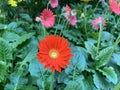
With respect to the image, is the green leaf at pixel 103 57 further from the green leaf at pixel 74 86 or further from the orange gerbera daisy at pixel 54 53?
the orange gerbera daisy at pixel 54 53

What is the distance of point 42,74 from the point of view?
2.45 meters

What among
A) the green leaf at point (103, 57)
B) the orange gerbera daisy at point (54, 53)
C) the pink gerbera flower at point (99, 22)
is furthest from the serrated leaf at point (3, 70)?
the pink gerbera flower at point (99, 22)

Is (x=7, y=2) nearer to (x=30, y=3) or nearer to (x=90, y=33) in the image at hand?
(x=30, y=3)

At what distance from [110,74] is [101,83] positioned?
0.31ft

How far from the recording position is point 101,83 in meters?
2.61

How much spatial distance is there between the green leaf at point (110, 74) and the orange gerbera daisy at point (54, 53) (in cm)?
75

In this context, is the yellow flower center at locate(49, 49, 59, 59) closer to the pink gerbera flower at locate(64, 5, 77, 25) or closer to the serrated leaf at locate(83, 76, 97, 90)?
the serrated leaf at locate(83, 76, 97, 90)

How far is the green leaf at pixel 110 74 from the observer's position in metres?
2.54

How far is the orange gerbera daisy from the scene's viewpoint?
1.87 meters

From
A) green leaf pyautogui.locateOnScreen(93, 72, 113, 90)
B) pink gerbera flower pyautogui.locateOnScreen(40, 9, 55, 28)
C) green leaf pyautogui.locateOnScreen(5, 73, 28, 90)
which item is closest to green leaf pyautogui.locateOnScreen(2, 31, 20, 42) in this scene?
pink gerbera flower pyautogui.locateOnScreen(40, 9, 55, 28)

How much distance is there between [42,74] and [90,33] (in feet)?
3.12

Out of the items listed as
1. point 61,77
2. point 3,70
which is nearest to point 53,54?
point 3,70

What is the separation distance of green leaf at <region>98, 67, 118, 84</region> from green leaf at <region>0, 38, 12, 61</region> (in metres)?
0.68

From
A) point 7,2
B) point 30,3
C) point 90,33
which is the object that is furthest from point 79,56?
point 30,3
